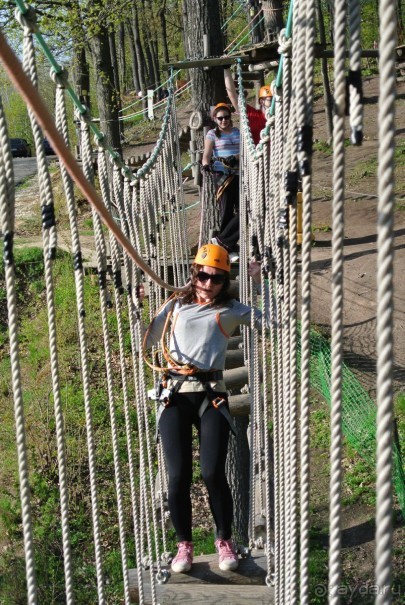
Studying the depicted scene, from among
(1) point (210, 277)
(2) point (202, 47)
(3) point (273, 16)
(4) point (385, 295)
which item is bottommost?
(1) point (210, 277)

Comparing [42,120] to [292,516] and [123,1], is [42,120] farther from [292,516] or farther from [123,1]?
[123,1]

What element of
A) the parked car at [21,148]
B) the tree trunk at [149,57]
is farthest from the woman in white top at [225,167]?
the parked car at [21,148]

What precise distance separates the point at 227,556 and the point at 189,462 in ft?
1.13

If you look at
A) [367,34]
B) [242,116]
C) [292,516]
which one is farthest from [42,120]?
[367,34]

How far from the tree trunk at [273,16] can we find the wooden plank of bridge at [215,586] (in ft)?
23.9

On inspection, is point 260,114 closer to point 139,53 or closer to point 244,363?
point 244,363

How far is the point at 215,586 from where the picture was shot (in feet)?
8.66

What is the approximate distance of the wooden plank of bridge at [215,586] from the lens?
103 inches

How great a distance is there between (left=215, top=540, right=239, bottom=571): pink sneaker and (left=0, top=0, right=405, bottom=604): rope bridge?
0.04 metres

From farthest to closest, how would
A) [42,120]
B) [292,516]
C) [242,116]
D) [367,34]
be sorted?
1. [367,34]
2. [242,116]
3. [292,516]
4. [42,120]

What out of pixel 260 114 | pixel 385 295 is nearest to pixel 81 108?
pixel 385 295

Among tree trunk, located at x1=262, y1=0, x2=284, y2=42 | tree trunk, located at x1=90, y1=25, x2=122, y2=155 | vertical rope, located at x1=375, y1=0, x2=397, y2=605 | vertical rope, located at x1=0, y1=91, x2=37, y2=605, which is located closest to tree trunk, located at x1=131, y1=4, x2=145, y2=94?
tree trunk, located at x1=90, y1=25, x2=122, y2=155

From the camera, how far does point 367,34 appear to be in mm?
20859

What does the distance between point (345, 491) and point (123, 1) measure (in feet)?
23.1
